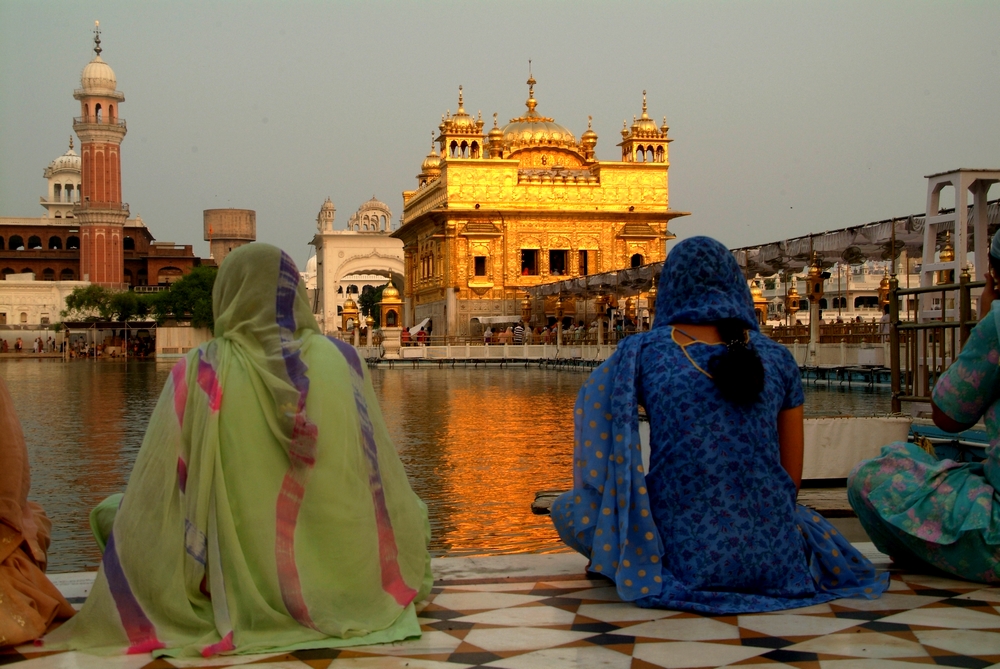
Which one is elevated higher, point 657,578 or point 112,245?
point 112,245

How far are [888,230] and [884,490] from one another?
16466 millimetres

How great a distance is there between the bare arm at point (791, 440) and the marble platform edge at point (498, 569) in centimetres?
69

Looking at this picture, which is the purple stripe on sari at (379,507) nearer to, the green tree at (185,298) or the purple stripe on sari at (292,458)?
the purple stripe on sari at (292,458)

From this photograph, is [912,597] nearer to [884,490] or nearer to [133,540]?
[884,490]

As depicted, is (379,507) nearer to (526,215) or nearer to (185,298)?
(526,215)

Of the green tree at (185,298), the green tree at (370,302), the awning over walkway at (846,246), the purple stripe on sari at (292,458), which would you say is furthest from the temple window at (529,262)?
the green tree at (370,302)

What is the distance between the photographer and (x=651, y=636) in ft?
10.4

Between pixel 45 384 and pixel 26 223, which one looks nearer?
pixel 45 384

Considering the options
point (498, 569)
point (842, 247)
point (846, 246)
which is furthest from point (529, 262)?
point (498, 569)

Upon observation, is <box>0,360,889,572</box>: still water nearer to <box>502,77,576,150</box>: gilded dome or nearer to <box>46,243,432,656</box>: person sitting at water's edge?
<box>46,243,432,656</box>: person sitting at water's edge

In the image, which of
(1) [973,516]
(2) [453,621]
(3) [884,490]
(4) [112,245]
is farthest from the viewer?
(4) [112,245]

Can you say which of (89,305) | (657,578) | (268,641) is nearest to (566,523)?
(657,578)

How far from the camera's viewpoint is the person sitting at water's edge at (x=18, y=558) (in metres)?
3.18

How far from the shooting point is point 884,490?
12.7 feet
